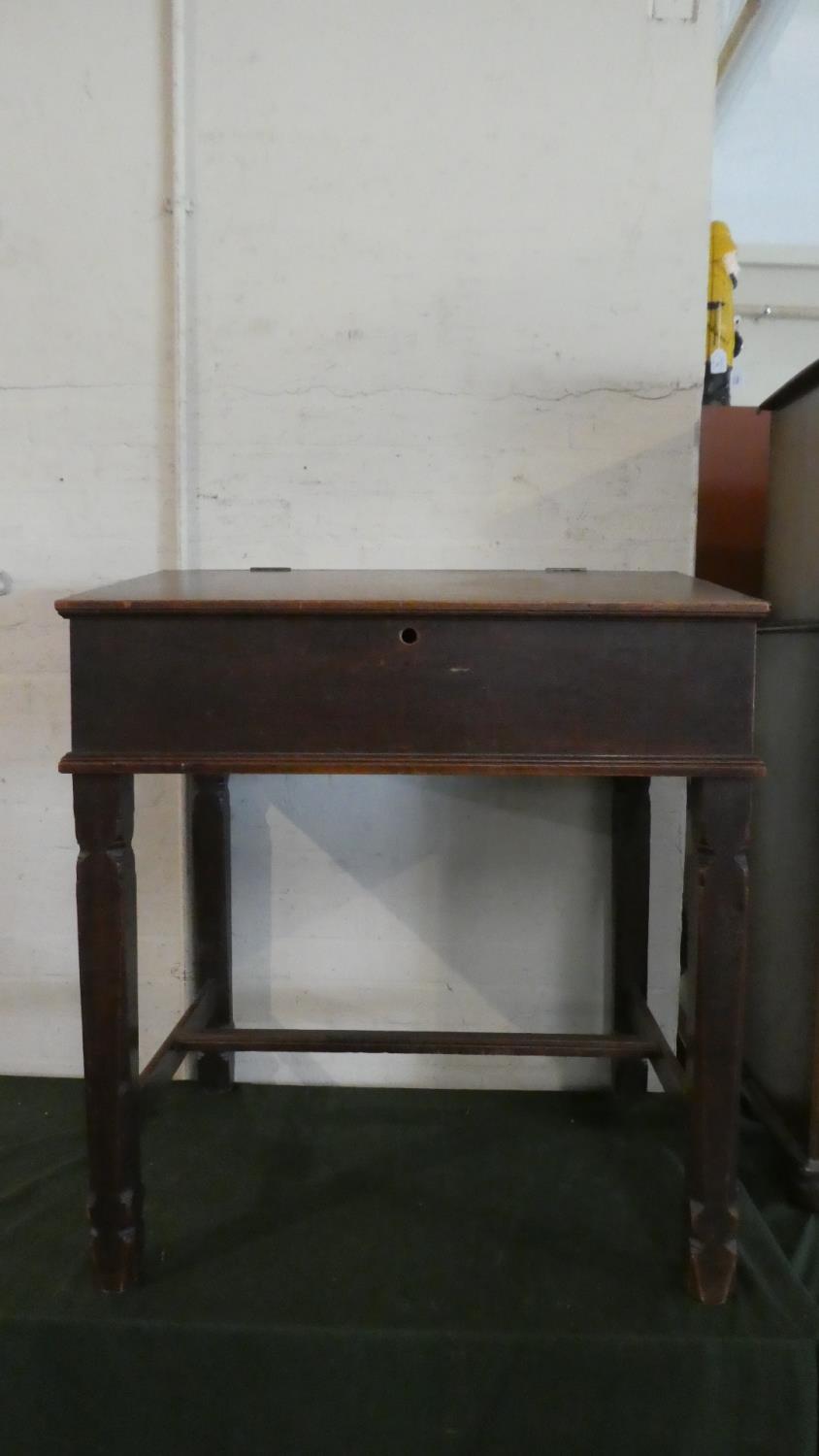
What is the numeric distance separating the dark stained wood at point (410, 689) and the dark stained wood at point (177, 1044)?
1.63ft

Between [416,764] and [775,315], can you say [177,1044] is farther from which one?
[775,315]

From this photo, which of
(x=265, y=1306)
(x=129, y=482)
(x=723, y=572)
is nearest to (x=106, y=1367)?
(x=265, y=1306)

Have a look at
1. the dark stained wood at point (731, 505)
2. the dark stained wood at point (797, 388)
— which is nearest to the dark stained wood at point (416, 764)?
the dark stained wood at point (797, 388)

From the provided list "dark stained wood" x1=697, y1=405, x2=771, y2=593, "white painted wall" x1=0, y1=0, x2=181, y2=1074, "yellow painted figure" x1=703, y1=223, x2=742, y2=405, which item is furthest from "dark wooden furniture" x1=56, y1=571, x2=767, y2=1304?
"yellow painted figure" x1=703, y1=223, x2=742, y2=405

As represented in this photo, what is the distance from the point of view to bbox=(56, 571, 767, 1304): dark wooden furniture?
1.28 m

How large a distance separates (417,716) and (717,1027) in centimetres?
57

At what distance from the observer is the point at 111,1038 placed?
1379 mm

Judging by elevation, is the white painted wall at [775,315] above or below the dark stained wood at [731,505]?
above

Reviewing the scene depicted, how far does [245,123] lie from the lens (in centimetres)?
183

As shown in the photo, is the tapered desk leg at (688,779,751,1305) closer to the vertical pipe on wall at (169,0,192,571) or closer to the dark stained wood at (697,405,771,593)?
the dark stained wood at (697,405,771,593)

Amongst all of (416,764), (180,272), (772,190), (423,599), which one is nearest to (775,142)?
(772,190)

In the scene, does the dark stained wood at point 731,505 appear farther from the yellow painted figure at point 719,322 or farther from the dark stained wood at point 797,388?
the dark stained wood at point 797,388

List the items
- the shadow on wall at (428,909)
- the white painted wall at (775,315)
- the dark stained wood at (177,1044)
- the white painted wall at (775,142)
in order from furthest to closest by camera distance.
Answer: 1. the white painted wall at (775,315)
2. the white painted wall at (775,142)
3. the shadow on wall at (428,909)
4. the dark stained wood at (177,1044)

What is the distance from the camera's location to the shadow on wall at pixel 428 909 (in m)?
1.95
